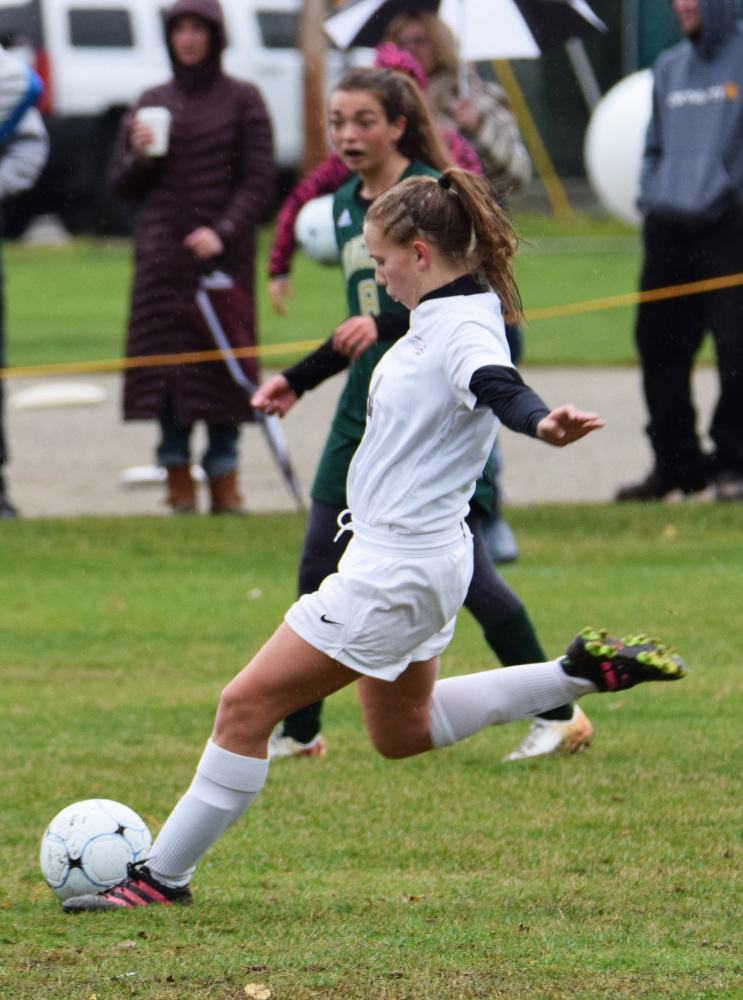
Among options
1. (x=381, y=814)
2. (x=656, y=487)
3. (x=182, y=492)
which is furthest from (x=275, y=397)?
(x=656, y=487)

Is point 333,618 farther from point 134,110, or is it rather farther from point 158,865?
point 134,110

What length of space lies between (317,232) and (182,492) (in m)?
2.31

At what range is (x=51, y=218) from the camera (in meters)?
27.2

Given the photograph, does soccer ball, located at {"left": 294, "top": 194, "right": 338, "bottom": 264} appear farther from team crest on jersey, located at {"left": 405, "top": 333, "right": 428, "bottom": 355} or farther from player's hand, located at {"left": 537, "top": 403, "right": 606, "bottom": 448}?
player's hand, located at {"left": 537, "top": 403, "right": 606, "bottom": 448}

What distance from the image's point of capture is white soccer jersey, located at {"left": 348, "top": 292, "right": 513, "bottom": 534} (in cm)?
357

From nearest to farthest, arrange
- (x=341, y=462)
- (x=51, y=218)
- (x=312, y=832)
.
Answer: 1. (x=312, y=832)
2. (x=341, y=462)
3. (x=51, y=218)

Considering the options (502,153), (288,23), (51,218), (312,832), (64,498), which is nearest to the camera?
(312,832)

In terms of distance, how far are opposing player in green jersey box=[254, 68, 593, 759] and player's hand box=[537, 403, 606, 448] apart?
1649mm

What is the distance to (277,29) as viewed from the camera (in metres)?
28.8

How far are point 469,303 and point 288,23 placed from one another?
1042 inches

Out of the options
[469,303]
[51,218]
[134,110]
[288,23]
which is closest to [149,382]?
[134,110]

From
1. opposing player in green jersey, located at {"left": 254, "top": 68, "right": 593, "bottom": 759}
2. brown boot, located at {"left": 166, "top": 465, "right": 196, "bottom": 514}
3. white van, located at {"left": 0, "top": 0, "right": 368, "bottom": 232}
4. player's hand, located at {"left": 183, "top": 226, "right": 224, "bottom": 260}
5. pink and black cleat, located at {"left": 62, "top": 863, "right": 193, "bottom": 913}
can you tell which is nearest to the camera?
pink and black cleat, located at {"left": 62, "top": 863, "right": 193, "bottom": 913}

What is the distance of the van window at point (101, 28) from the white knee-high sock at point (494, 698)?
971 inches

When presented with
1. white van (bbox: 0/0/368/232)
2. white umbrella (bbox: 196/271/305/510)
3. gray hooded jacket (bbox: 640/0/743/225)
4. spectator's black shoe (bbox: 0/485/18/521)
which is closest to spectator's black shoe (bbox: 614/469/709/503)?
gray hooded jacket (bbox: 640/0/743/225)
